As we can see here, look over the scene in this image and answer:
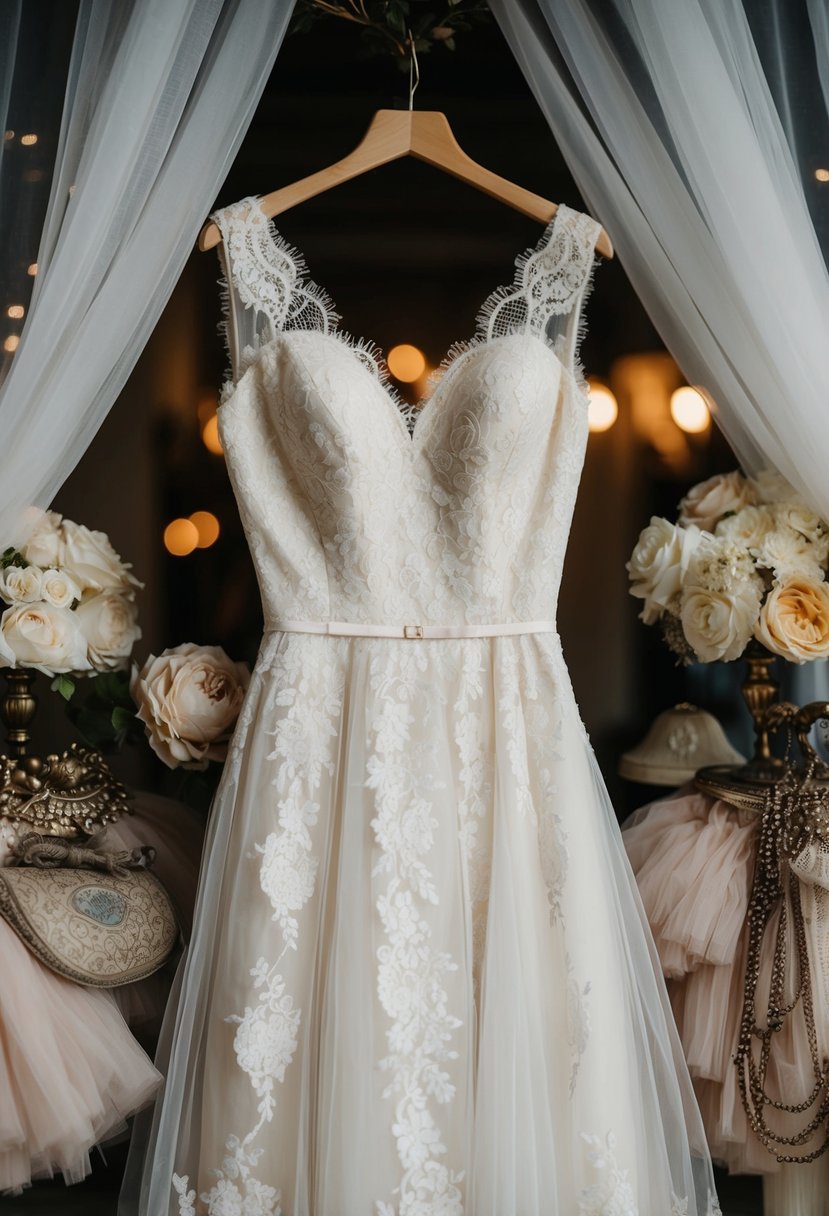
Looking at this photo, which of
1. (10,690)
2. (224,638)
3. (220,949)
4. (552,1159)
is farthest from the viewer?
(224,638)

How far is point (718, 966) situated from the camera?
69.3 inches

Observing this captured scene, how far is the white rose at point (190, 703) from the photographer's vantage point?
1.91m

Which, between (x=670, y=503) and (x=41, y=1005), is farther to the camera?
(x=670, y=503)

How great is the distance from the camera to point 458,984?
5.09 ft

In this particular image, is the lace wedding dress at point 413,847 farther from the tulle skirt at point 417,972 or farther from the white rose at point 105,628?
the white rose at point 105,628

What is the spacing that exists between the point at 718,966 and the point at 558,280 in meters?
1.16

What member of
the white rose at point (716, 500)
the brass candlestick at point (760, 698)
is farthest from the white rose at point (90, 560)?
the brass candlestick at point (760, 698)

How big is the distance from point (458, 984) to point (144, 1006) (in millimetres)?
609

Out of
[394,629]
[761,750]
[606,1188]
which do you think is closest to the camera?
[606,1188]

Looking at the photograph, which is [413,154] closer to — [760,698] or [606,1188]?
[760,698]

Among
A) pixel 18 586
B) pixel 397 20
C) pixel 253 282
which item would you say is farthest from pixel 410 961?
pixel 397 20

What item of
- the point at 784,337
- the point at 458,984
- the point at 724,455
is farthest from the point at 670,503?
the point at 458,984

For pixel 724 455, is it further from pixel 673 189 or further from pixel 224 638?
pixel 224 638

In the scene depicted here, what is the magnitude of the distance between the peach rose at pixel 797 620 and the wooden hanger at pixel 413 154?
661 mm
